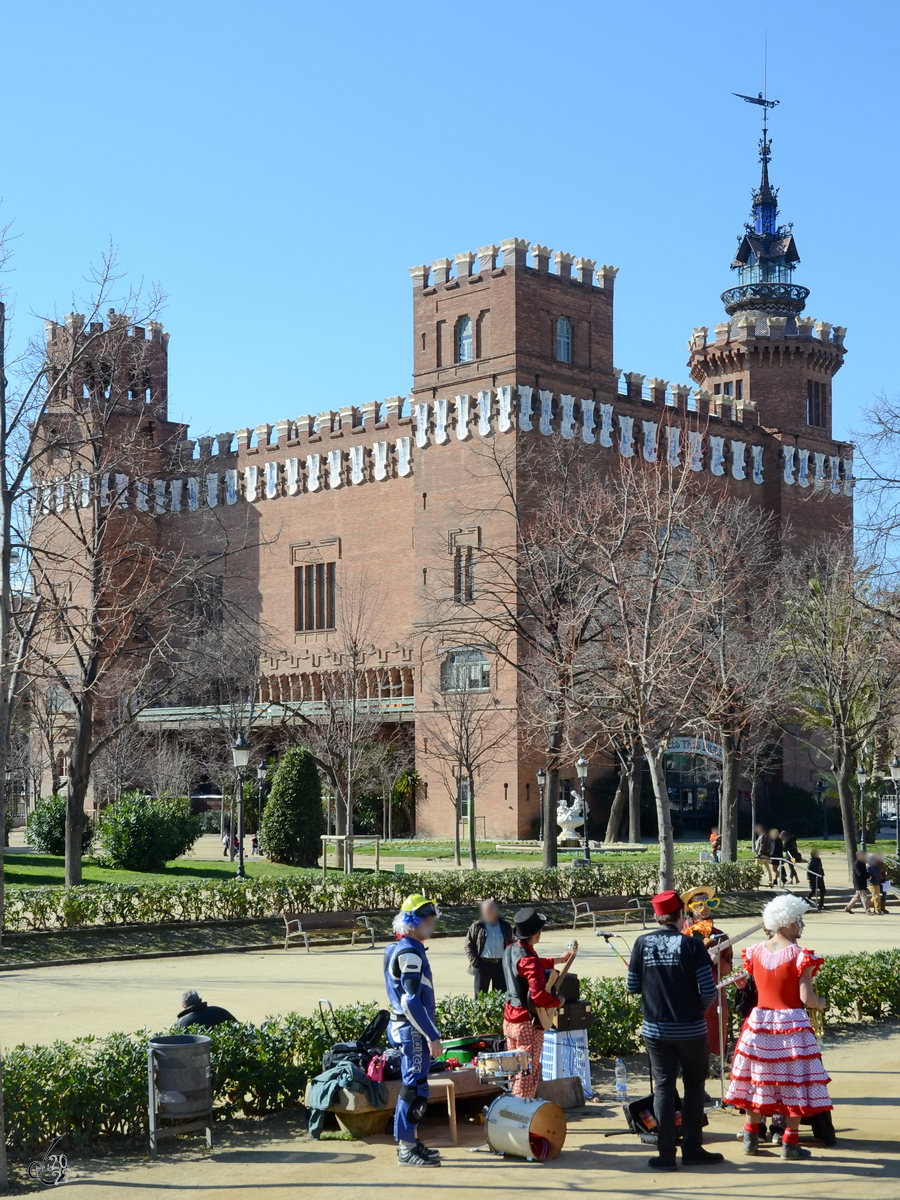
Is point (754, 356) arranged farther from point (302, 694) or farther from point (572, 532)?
point (572, 532)

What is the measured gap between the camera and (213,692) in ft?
177

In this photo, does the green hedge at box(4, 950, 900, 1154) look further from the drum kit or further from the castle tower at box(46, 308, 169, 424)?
the castle tower at box(46, 308, 169, 424)

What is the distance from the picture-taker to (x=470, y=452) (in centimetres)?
4653


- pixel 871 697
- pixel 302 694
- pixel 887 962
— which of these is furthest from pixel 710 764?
pixel 887 962

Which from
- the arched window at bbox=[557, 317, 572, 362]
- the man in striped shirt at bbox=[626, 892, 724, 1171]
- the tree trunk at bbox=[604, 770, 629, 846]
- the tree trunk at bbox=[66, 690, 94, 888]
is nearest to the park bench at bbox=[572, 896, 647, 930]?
the tree trunk at bbox=[66, 690, 94, 888]

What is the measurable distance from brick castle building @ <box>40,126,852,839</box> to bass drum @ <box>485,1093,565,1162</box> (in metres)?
28.5

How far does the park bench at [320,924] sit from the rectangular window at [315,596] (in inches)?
1274

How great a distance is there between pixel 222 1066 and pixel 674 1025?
3.31 meters

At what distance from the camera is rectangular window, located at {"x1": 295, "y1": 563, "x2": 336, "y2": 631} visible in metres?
54.7

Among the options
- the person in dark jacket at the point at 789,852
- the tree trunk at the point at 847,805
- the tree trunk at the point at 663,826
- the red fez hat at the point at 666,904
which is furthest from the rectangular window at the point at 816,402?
the red fez hat at the point at 666,904

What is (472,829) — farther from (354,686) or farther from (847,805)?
(847,805)

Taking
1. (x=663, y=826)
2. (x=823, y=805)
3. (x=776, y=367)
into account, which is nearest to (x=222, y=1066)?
(x=663, y=826)

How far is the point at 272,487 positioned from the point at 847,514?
73.9ft

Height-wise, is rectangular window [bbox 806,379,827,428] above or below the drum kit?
above
